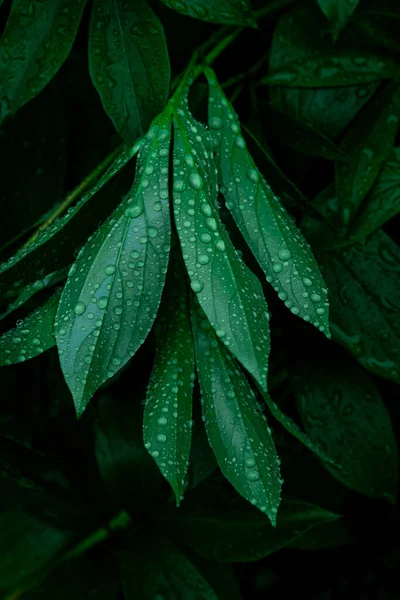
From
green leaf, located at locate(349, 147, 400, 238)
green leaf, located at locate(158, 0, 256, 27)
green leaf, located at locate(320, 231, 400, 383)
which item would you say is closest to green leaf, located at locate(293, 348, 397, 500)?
green leaf, located at locate(320, 231, 400, 383)

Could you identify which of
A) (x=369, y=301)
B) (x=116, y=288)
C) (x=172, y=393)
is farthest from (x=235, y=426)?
(x=369, y=301)

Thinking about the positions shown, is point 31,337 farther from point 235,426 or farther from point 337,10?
point 337,10

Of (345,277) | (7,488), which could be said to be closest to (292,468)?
(345,277)

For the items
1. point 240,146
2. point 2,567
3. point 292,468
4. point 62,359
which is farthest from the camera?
point 292,468

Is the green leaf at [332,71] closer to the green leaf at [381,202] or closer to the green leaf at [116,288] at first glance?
the green leaf at [381,202]

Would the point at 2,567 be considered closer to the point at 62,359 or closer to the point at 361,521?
the point at 62,359

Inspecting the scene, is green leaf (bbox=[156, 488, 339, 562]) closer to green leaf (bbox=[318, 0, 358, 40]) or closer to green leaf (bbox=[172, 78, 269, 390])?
green leaf (bbox=[172, 78, 269, 390])
